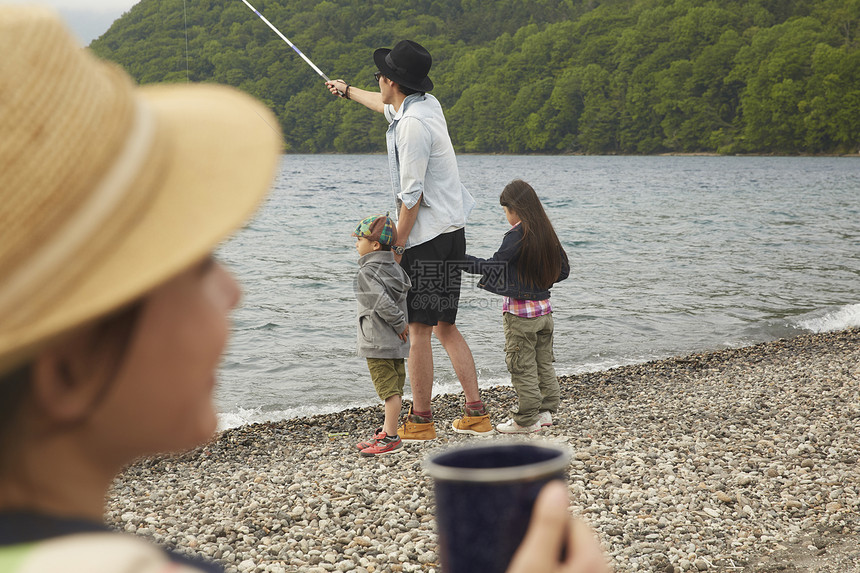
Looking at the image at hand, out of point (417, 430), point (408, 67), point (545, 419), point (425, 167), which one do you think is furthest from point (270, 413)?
point (408, 67)

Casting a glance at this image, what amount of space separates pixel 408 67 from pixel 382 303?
1.67 m

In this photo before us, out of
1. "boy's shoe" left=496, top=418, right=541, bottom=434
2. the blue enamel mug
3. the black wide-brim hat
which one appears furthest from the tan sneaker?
the blue enamel mug

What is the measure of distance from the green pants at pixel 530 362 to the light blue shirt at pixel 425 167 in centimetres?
105

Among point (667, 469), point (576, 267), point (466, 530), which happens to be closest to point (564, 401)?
point (667, 469)

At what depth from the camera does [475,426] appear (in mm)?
6328

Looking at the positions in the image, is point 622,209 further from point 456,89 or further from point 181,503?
point 456,89

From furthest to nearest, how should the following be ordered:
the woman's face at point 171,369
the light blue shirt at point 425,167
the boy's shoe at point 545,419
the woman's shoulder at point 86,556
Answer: the boy's shoe at point 545,419
the light blue shirt at point 425,167
the woman's face at point 171,369
the woman's shoulder at point 86,556

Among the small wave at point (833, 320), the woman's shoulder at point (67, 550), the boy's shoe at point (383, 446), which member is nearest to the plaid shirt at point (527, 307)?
the boy's shoe at point (383, 446)

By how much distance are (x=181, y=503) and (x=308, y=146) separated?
99.1 metres

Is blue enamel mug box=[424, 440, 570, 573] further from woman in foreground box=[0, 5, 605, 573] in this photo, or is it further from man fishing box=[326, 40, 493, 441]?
man fishing box=[326, 40, 493, 441]

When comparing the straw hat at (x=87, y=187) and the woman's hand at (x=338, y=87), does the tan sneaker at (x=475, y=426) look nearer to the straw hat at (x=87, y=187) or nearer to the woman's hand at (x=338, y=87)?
the woman's hand at (x=338, y=87)

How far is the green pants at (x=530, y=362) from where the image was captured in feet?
20.5

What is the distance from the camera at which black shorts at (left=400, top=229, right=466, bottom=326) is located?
5.56 metres

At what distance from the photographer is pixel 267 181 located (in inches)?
31.1
